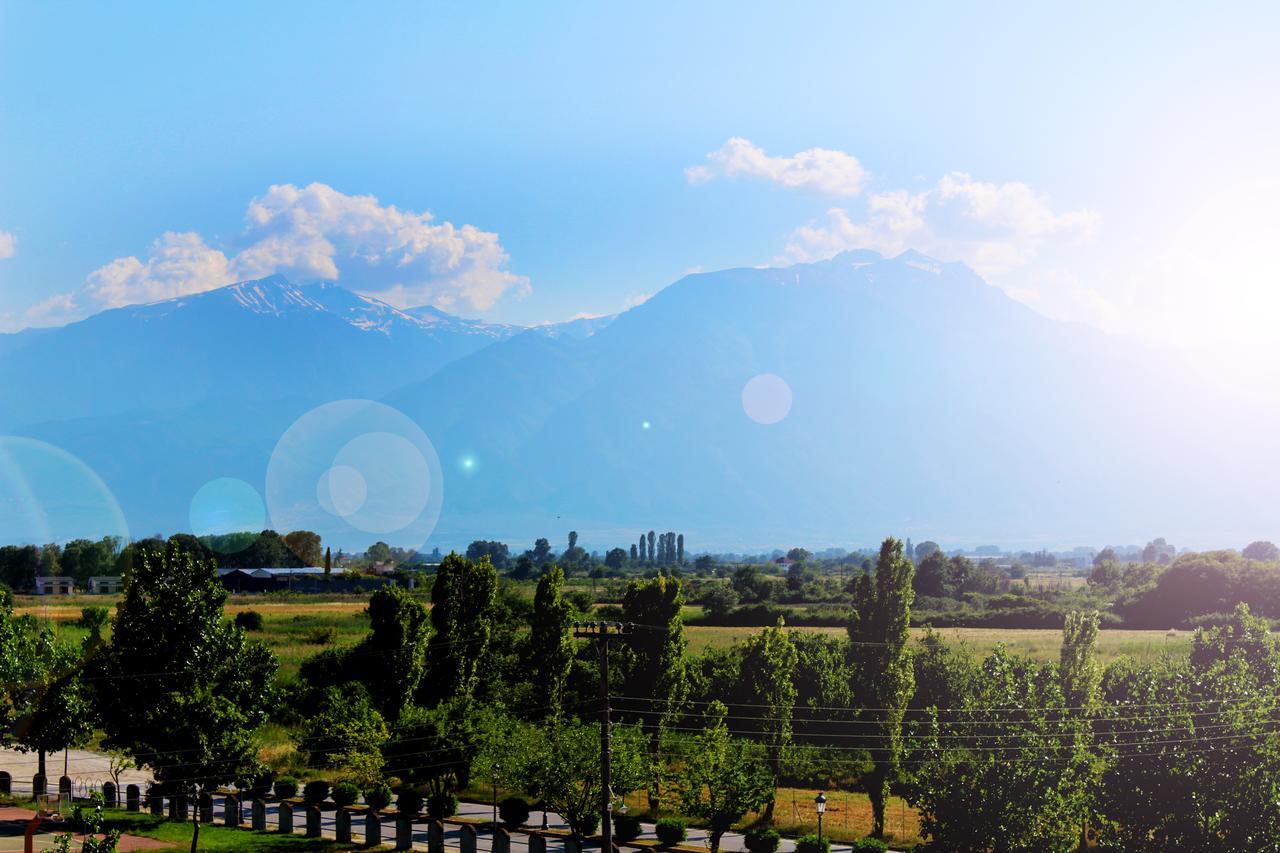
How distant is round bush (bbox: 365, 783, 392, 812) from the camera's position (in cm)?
5728

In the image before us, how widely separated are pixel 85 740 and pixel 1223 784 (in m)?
53.9

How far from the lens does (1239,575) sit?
123125 millimetres

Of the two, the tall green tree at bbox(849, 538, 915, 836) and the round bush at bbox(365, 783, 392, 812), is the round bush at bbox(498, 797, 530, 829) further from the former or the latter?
the tall green tree at bbox(849, 538, 915, 836)

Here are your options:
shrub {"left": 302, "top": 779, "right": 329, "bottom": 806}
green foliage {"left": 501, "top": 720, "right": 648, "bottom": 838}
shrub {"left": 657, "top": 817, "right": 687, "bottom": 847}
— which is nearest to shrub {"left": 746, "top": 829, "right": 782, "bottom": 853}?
shrub {"left": 657, "top": 817, "right": 687, "bottom": 847}

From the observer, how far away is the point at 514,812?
54.1 meters

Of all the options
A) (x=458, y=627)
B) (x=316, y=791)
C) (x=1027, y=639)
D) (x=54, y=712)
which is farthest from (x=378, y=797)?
(x=1027, y=639)

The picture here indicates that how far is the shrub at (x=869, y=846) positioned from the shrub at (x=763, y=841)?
3316mm

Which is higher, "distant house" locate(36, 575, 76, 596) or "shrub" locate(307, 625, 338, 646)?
"distant house" locate(36, 575, 76, 596)

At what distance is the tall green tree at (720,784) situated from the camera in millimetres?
48656

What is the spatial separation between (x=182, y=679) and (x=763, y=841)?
1017 inches

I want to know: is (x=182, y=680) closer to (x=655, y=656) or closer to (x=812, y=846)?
(x=812, y=846)

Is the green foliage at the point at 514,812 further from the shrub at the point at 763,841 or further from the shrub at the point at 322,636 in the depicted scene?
the shrub at the point at 322,636

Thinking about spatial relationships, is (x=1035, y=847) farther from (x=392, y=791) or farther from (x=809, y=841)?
(x=392, y=791)

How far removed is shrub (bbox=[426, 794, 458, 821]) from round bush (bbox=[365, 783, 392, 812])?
245 cm
